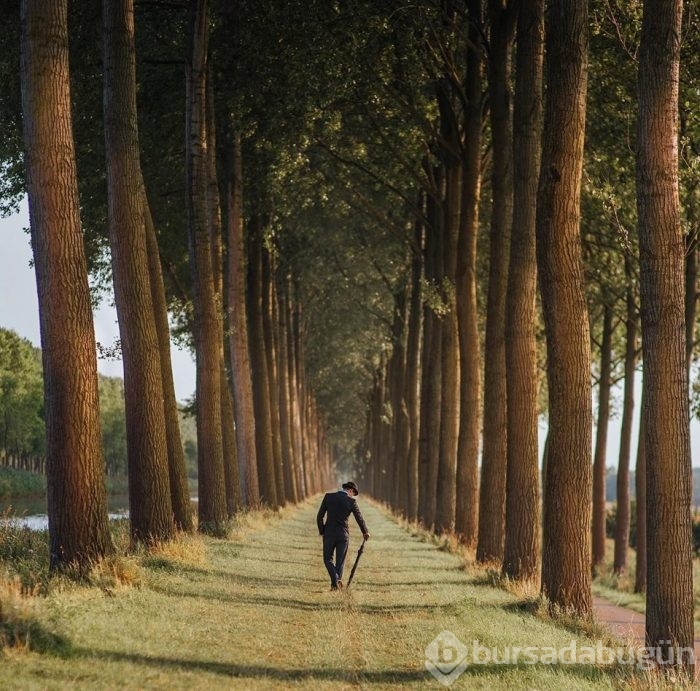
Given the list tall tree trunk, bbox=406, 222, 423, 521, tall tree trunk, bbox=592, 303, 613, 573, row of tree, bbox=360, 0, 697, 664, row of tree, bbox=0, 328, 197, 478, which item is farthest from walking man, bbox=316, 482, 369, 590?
row of tree, bbox=0, 328, 197, 478

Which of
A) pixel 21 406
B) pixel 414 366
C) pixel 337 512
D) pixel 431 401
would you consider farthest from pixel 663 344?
pixel 21 406

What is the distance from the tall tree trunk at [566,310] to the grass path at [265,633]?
100 centimetres

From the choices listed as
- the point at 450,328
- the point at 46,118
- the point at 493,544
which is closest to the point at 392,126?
the point at 450,328

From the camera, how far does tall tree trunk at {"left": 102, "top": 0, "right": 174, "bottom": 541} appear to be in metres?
16.1

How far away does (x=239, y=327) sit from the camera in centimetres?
2917

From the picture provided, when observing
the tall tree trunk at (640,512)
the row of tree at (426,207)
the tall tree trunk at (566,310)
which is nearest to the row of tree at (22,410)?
the row of tree at (426,207)

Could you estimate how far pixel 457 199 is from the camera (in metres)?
26.2

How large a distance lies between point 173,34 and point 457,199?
822 cm

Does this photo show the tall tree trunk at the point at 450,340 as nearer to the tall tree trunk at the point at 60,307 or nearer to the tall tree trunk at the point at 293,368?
the tall tree trunk at the point at 60,307

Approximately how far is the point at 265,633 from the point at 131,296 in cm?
687

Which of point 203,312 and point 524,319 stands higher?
point 203,312

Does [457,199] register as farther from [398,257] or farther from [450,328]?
[398,257]

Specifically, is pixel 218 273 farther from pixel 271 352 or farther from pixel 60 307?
pixel 271 352

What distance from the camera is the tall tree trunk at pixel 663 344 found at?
1080cm
